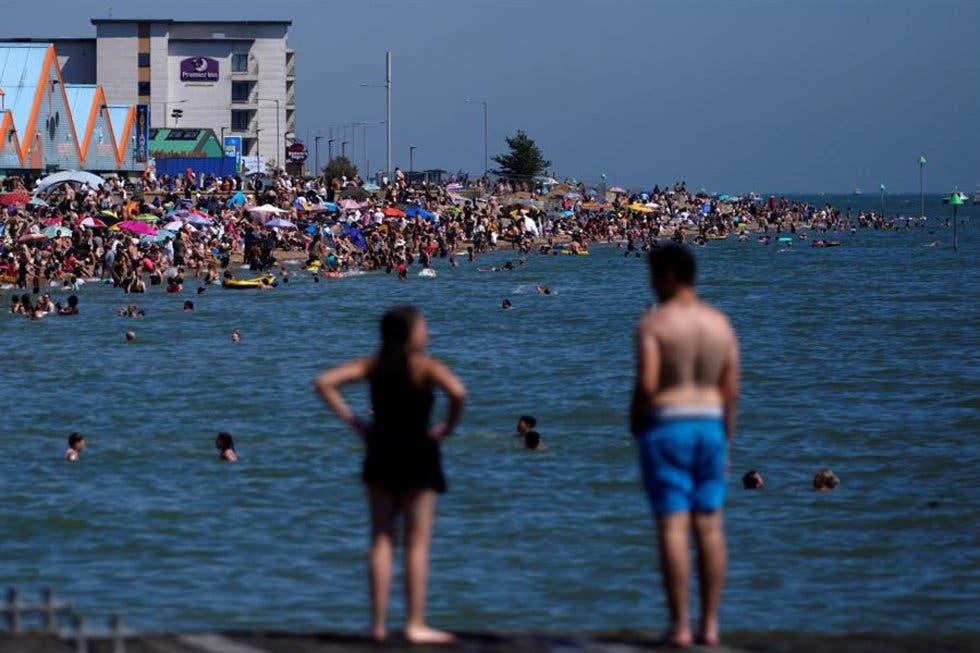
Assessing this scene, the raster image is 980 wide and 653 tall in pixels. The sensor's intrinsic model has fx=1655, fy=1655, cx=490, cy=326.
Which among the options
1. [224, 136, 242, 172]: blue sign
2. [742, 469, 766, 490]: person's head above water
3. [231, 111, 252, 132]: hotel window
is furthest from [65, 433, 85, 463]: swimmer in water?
[231, 111, 252, 132]: hotel window

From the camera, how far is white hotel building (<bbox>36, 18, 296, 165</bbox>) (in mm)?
113875

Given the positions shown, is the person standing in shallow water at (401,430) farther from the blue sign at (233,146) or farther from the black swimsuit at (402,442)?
the blue sign at (233,146)

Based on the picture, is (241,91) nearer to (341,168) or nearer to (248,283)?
(341,168)

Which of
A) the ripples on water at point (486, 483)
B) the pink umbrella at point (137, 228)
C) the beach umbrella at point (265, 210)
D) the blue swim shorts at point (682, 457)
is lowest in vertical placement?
the ripples on water at point (486, 483)

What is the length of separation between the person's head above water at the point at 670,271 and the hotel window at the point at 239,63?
11332 centimetres

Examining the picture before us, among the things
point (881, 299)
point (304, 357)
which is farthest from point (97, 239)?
point (881, 299)

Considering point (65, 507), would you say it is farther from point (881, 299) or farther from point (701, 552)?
point (881, 299)

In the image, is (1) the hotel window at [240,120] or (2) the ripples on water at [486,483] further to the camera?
(1) the hotel window at [240,120]

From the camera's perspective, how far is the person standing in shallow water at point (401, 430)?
7273 mm

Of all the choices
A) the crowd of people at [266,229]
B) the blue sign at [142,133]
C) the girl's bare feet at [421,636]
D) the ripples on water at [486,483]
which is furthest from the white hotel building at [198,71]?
the girl's bare feet at [421,636]

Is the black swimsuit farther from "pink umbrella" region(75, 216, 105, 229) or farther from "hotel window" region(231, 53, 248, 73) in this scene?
"hotel window" region(231, 53, 248, 73)

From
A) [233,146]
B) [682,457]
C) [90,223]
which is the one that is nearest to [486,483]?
[682,457]

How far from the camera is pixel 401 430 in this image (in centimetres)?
735

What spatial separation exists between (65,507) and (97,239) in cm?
3560
